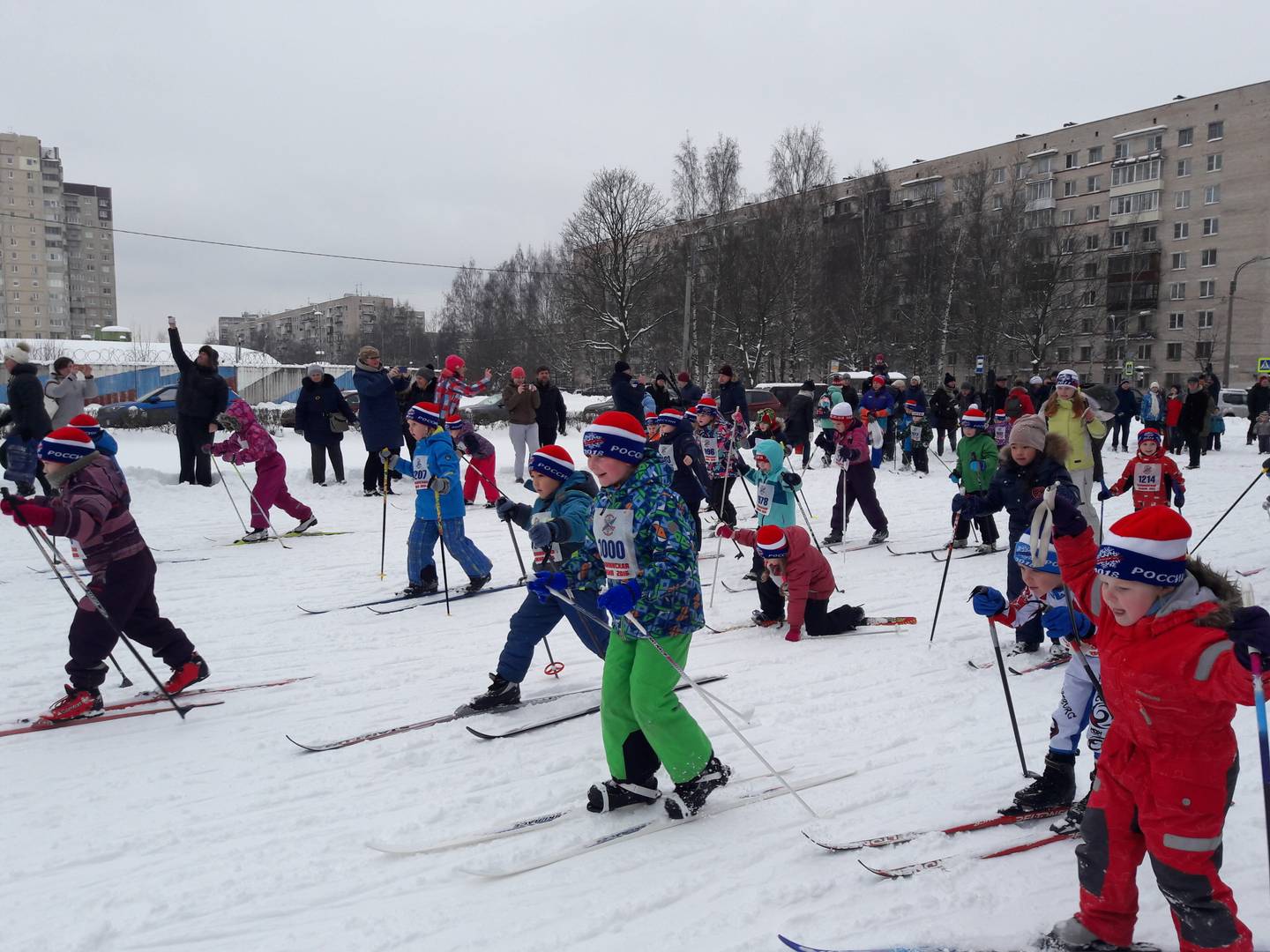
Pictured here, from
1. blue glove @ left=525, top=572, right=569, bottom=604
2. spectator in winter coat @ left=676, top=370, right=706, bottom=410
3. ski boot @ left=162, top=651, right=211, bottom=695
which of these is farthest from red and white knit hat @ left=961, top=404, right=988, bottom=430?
ski boot @ left=162, top=651, right=211, bottom=695

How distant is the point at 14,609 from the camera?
657 cm

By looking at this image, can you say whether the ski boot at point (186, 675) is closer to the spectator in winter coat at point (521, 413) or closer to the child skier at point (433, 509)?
the child skier at point (433, 509)

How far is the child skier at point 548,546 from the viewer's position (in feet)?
12.6

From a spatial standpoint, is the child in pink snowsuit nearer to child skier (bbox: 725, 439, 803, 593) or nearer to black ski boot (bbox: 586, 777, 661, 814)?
child skier (bbox: 725, 439, 803, 593)

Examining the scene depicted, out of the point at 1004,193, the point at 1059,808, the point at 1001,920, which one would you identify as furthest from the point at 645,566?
the point at 1004,193

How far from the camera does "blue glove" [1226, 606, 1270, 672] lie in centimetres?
200

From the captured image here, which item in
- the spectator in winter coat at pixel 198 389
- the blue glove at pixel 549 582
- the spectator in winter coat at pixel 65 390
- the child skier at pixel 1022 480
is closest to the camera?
the blue glove at pixel 549 582

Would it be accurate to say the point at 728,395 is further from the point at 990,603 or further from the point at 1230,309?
the point at 1230,309

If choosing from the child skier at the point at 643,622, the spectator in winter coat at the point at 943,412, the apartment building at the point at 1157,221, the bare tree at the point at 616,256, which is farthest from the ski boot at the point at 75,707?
the apartment building at the point at 1157,221

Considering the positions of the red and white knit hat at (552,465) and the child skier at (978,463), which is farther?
the child skier at (978,463)

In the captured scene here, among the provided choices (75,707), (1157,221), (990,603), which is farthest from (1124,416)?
(1157,221)

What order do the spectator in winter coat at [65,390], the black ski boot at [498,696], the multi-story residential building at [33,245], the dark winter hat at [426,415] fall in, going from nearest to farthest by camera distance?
the black ski boot at [498,696] < the dark winter hat at [426,415] < the spectator in winter coat at [65,390] < the multi-story residential building at [33,245]

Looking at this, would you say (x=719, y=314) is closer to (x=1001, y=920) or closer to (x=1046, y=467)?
(x=1046, y=467)

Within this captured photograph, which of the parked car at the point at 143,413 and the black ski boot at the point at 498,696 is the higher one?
the parked car at the point at 143,413
